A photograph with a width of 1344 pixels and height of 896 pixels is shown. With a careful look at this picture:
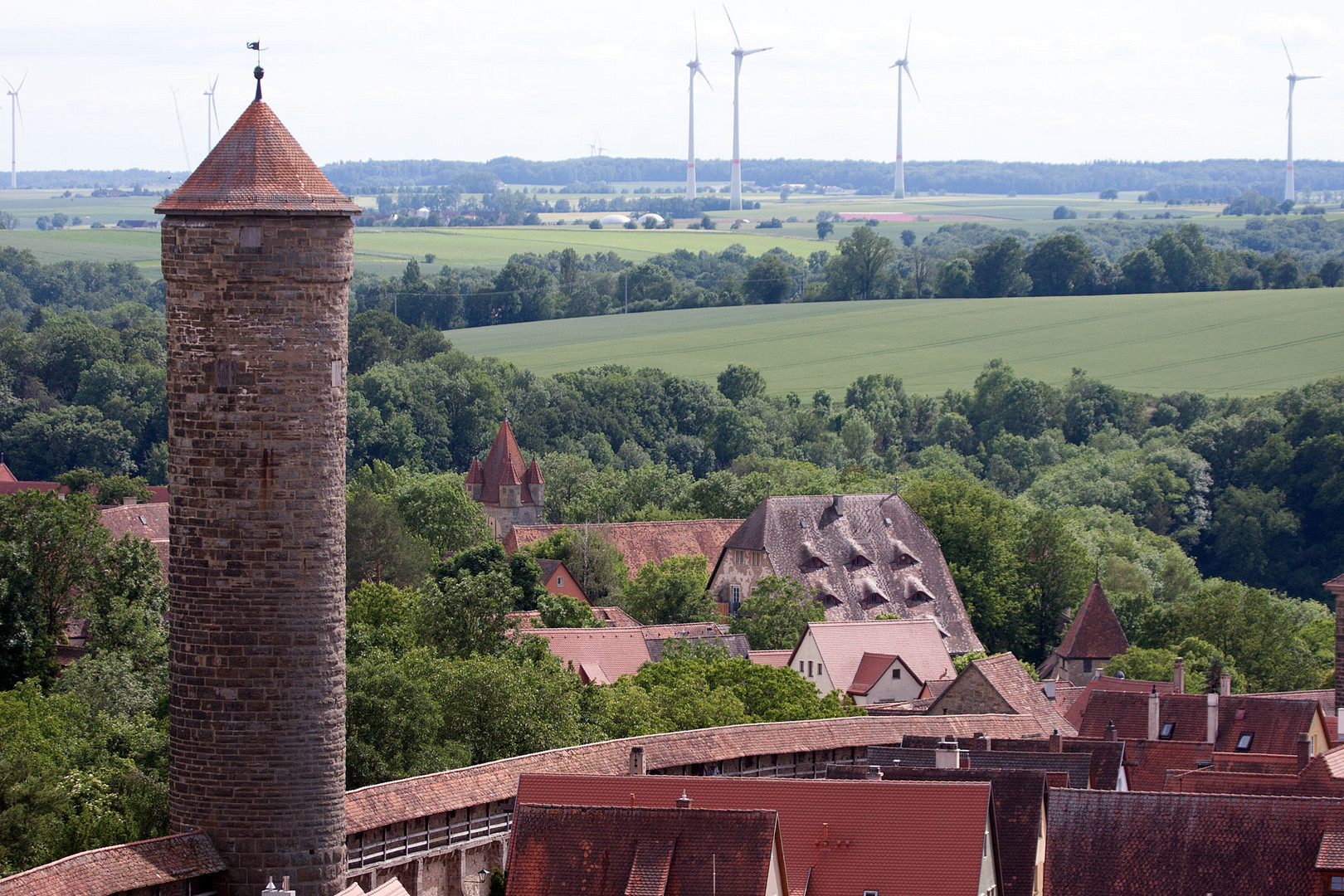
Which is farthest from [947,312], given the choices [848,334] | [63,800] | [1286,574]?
[63,800]

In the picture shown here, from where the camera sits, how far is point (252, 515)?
24.5m

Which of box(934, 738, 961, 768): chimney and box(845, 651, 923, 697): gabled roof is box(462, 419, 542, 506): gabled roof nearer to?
box(845, 651, 923, 697): gabled roof

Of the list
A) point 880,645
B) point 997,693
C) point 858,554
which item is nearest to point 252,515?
point 997,693

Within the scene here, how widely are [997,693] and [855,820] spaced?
21640 mm

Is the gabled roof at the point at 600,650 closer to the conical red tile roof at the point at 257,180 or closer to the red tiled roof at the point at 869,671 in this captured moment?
the red tiled roof at the point at 869,671

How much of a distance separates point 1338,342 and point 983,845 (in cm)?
13394

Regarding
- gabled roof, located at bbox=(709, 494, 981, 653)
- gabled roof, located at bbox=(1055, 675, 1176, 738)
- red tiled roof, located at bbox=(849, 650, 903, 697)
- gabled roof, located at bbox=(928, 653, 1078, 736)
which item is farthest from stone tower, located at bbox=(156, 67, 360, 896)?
gabled roof, located at bbox=(709, 494, 981, 653)

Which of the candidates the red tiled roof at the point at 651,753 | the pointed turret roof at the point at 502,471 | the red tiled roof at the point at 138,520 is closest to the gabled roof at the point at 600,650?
the red tiled roof at the point at 651,753

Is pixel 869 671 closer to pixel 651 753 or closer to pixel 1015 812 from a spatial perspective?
pixel 651 753

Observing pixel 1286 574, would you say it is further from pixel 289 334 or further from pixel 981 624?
pixel 289 334

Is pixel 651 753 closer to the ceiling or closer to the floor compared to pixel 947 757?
closer to the ceiling

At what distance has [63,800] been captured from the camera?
120 feet

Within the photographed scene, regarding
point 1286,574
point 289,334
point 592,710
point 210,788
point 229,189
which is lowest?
point 1286,574

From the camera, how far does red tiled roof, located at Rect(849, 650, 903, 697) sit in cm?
6738
